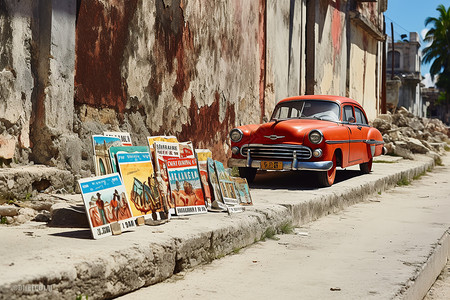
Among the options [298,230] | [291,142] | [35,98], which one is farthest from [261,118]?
[35,98]

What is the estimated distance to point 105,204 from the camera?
3.83 metres

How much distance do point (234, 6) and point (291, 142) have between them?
2602mm

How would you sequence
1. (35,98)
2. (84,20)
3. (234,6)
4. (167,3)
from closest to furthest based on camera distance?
(35,98) → (84,20) → (167,3) → (234,6)

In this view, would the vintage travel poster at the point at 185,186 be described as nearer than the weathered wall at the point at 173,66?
Yes

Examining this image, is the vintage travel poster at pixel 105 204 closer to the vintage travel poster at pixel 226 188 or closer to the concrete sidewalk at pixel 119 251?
the concrete sidewalk at pixel 119 251

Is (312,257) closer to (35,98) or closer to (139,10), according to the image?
(35,98)

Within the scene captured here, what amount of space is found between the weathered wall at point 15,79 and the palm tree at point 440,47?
180 feet

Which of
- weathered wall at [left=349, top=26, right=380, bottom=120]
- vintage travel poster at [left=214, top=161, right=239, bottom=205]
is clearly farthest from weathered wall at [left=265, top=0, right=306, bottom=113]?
Result: vintage travel poster at [left=214, top=161, right=239, bottom=205]

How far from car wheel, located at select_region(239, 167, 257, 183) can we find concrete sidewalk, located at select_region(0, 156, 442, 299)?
1.99m

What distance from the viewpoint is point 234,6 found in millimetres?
8820

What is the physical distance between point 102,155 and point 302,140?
349 cm

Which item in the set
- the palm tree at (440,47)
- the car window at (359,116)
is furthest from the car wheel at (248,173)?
the palm tree at (440,47)

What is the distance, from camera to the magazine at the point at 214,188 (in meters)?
5.09

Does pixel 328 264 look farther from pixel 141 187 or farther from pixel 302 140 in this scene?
pixel 302 140
